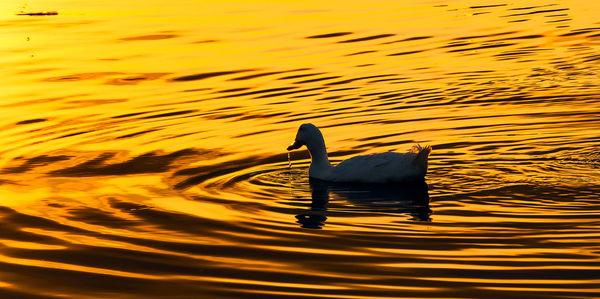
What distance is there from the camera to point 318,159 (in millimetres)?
14383

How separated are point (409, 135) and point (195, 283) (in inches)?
287

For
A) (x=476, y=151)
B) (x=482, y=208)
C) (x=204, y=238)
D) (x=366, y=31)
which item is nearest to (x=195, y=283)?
(x=204, y=238)

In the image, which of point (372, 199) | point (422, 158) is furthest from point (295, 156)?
point (372, 199)

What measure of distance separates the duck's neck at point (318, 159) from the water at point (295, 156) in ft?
0.81

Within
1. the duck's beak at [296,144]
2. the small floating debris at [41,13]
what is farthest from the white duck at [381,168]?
the small floating debris at [41,13]

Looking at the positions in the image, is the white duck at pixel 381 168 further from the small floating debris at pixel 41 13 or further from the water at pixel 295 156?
the small floating debris at pixel 41 13

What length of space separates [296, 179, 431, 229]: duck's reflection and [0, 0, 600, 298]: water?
0.05 m

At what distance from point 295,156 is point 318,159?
172 centimetres

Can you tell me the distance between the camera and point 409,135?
643 inches

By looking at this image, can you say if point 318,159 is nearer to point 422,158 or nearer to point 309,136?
point 309,136

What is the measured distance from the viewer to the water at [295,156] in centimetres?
990

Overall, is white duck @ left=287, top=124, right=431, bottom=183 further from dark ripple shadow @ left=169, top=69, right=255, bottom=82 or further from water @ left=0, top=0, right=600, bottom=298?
dark ripple shadow @ left=169, top=69, right=255, bottom=82

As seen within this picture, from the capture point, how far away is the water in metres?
9.90

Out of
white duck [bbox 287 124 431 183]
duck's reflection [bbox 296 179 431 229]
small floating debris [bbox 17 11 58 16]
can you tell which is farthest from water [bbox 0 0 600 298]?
small floating debris [bbox 17 11 58 16]
